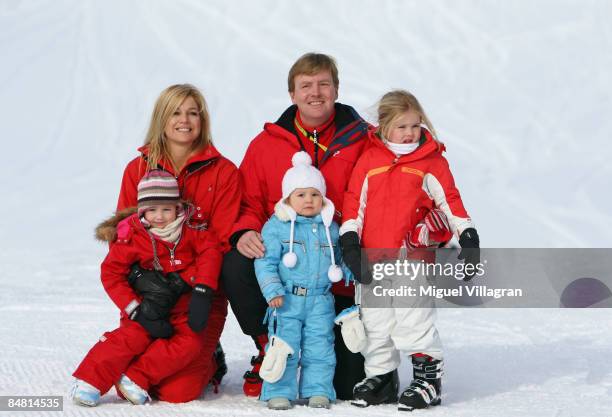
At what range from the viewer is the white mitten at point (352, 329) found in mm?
3695

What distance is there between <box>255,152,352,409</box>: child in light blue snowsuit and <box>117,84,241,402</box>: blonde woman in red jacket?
0.29m

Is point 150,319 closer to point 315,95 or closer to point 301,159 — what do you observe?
point 301,159

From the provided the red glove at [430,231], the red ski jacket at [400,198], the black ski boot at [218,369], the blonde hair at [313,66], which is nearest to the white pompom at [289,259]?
the red ski jacket at [400,198]

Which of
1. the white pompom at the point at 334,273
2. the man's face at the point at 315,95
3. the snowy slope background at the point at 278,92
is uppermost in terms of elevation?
the snowy slope background at the point at 278,92

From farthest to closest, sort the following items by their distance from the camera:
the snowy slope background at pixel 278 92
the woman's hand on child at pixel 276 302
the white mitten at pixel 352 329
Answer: the snowy slope background at pixel 278 92 < the white mitten at pixel 352 329 < the woman's hand on child at pixel 276 302

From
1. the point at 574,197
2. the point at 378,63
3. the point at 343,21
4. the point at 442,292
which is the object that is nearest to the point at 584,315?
the point at 442,292

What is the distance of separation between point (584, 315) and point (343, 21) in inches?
329

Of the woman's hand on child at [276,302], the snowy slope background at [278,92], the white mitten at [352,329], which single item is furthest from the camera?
the snowy slope background at [278,92]

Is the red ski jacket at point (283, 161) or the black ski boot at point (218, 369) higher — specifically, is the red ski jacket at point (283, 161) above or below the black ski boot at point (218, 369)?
above

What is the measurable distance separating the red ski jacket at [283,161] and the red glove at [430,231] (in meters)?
0.36

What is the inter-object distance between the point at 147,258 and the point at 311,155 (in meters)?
0.82

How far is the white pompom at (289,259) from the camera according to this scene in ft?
11.9

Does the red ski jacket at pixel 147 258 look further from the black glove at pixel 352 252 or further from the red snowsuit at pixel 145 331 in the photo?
the black glove at pixel 352 252

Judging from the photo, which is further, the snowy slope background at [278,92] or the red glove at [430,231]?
the snowy slope background at [278,92]
